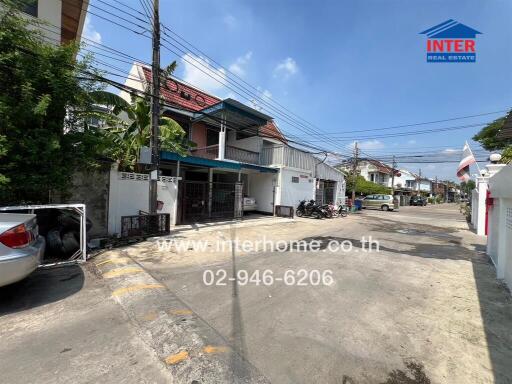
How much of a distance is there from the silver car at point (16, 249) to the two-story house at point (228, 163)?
692 centimetres

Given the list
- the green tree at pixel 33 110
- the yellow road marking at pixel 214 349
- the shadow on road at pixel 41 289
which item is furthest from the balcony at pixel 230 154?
the yellow road marking at pixel 214 349

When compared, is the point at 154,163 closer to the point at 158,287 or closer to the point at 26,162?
the point at 26,162

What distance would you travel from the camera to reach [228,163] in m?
13.2

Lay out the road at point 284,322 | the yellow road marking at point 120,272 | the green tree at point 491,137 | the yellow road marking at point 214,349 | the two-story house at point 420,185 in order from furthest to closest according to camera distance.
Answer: the two-story house at point 420,185
the green tree at point 491,137
the yellow road marking at point 120,272
the yellow road marking at point 214,349
the road at point 284,322

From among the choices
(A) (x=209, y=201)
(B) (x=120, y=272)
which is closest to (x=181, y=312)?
(B) (x=120, y=272)

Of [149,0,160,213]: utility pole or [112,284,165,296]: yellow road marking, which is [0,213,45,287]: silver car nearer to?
[112,284,165,296]: yellow road marking

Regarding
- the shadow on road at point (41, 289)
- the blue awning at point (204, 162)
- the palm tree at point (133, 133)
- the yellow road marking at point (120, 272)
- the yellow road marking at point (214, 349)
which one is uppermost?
the palm tree at point (133, 133)

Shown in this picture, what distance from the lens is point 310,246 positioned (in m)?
8.27

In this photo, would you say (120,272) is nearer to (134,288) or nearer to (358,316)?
(134,288)

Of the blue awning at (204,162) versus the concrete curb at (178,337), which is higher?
the blue awning at (204,162)

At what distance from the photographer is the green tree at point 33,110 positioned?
511 centimetres

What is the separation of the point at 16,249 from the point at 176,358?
9.36 feet

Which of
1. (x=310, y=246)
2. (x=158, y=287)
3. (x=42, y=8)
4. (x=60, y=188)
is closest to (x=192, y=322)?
(x=158, y=287)

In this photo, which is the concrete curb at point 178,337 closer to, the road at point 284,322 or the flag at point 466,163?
the road at point 284,322
